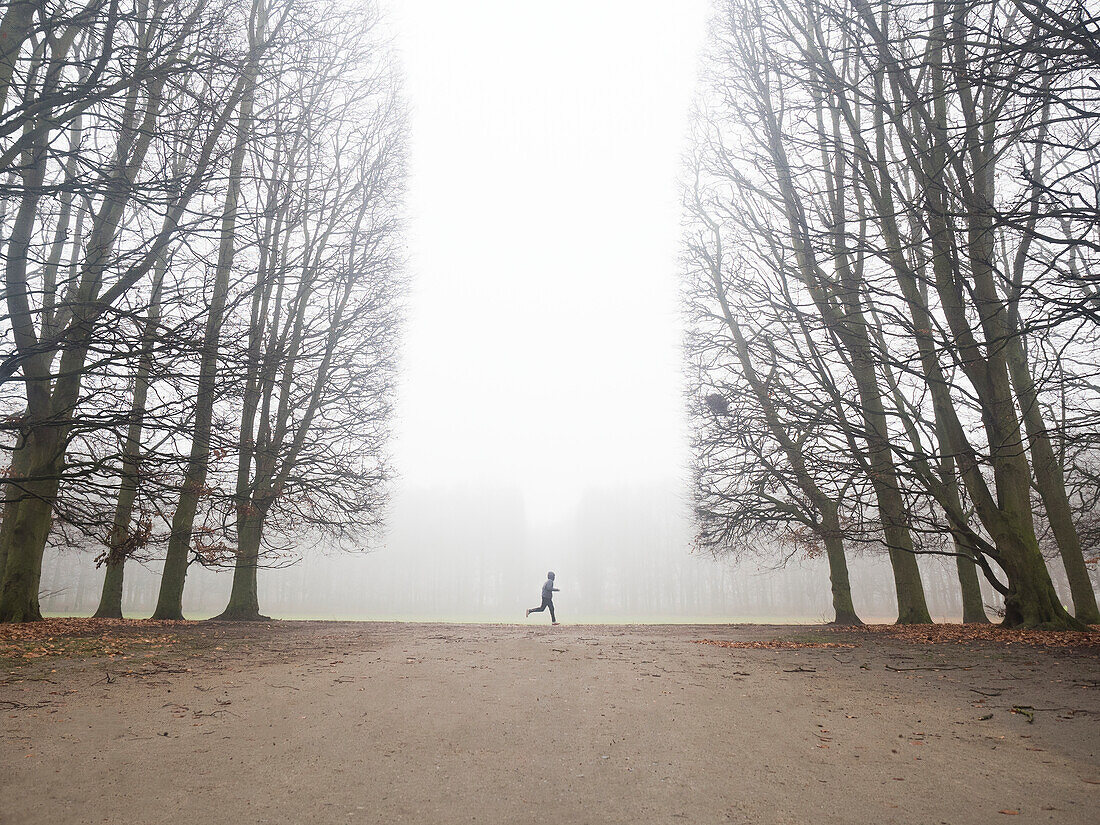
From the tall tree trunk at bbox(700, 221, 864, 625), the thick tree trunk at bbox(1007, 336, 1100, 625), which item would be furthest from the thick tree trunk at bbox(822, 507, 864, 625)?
the thick tree trunk at bbox(1007, 336, 1100, 625)

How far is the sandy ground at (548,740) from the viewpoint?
3.30m

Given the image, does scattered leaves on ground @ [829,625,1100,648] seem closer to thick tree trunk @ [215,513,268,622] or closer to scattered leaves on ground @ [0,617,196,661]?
scattered leaves on ground @ [0,617,196,661]

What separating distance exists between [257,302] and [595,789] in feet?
45.4

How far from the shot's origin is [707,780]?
3650 mm

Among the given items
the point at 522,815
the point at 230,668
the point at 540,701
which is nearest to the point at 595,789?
the point at 522,815

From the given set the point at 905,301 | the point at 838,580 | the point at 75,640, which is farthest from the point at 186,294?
the point at 838,580

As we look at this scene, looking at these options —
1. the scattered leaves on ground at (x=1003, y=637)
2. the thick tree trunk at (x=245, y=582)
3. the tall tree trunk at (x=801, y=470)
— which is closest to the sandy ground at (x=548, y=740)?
the scattered leaves on ground at (x=1003, y=637)

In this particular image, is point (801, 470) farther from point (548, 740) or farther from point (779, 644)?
point (548, 740)

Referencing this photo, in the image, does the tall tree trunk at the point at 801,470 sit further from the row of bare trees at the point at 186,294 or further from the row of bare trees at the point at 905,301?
the row of bare trees at the point at 186,294

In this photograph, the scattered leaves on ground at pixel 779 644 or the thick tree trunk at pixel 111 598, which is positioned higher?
the thick tree trunk at pixel 111 598

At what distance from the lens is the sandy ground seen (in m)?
3.30

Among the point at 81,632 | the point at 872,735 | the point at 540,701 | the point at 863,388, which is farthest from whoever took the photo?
the point at 863,388

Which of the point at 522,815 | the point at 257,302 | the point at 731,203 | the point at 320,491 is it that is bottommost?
the point at 522,815

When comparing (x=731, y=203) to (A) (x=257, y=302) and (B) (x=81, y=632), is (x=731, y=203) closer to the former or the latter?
(A) (x=257, y=302)
